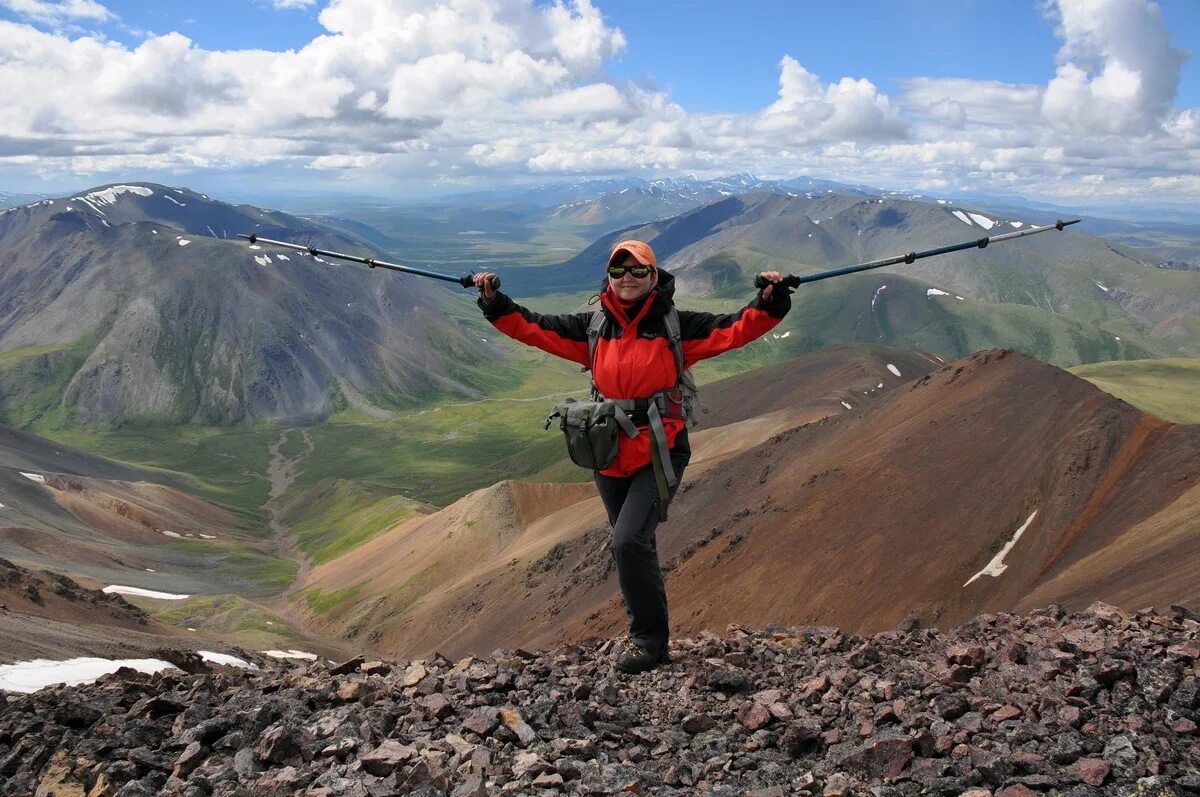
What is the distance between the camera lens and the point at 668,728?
8.91 meters

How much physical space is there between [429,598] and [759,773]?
5283 centimetres

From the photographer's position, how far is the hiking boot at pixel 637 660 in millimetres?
10844

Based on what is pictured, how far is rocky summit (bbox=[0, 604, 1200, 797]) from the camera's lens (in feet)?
23.6

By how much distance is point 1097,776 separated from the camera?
6.78 metres

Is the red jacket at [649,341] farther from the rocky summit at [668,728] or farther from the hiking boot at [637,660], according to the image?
the rocky summit at [668,728]

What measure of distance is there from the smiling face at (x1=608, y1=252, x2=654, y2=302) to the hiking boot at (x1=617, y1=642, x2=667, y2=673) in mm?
4632

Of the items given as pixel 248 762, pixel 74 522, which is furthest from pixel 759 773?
pixel 74 522

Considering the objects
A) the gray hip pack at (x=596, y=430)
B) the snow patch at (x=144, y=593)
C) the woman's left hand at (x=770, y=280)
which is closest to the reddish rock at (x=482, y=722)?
the gray hip pack at (x=596, y=430)

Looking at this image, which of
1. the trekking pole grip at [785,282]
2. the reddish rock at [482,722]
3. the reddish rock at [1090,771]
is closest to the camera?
the reddish rock at [1090,771]

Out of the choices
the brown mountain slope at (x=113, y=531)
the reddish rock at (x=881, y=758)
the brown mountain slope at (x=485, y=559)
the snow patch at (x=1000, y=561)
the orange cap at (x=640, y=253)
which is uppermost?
the orange cap at (x=640, y=253)

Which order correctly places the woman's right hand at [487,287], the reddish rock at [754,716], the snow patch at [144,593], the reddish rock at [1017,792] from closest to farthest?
1. the reddish rock at [1017,792]
2. the reddish rock at [754,716]
3. the woman's right hand at [487,287]
4. the snow patch at [144,593]

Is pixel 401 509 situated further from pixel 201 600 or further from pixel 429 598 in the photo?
pixel 429 598

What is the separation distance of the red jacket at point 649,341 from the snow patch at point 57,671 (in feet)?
26.8

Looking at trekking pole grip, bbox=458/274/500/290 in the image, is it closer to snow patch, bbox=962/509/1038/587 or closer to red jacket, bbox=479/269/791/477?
red jacket, bbox=479/269/791/477
